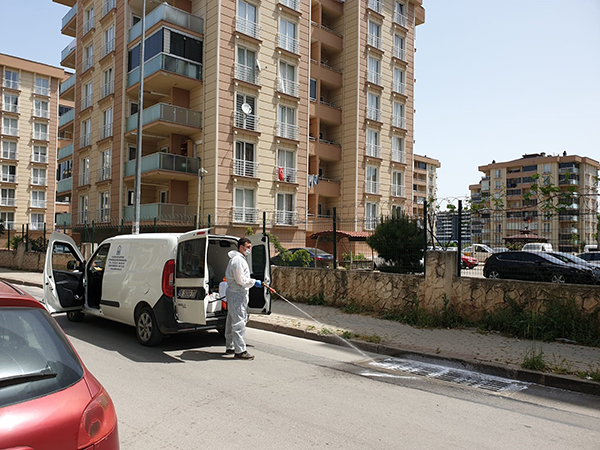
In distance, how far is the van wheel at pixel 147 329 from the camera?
7691mm

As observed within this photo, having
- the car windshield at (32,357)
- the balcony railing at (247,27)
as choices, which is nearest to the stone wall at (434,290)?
the car windshield at (32,357)

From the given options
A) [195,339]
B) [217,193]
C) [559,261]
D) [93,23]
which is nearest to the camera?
[195,339]

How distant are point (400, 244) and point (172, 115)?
57.4ft

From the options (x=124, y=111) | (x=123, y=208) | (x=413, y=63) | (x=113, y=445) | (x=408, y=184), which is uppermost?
(x=413, y=63)

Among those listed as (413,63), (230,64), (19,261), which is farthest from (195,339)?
(413,63)

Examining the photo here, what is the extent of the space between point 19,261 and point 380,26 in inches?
1201

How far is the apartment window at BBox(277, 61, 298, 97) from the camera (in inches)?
1167

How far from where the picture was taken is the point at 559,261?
10.3 meters

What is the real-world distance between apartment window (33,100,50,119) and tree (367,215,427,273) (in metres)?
51.4

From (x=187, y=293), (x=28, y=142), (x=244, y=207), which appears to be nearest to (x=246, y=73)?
(x=244, y=207)

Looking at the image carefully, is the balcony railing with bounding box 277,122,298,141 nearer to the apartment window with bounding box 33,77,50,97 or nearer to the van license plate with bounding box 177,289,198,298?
the van license plate with bounding box 177,289,198,298

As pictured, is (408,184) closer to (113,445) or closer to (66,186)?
(66,186)

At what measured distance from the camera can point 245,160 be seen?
27500 millimetres

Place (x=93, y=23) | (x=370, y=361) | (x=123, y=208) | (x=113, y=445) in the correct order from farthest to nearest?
1. (x=93, y=23)
2. (x=123, y=208)
3. (x=370, y=361)
4. (x=113, y=445)
